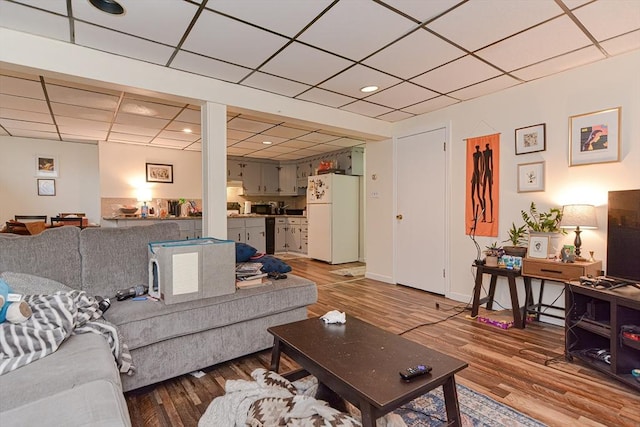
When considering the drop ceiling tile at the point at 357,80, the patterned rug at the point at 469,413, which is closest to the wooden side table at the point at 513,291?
the patterned rug at the point at 469,413

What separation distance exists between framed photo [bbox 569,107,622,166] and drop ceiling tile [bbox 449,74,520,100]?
688 millimetres

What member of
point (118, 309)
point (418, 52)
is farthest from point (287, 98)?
point (118, 309)

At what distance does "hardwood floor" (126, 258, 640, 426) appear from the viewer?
1754 mm

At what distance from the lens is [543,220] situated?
313cm

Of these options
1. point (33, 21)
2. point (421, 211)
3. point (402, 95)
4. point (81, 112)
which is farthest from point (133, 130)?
point (421, 211)

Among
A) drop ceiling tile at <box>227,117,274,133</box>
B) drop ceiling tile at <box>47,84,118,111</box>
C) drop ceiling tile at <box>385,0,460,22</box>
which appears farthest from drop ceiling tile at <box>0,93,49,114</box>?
drop ceiling tile at <box>385,0,460,22</box>

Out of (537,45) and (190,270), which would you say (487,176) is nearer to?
(537,45)

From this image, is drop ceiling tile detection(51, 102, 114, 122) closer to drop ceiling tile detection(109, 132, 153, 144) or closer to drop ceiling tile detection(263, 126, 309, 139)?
drop ceiling tile detection(109, 132, 153, 144)

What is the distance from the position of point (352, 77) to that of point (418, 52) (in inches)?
27.4

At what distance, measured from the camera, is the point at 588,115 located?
9.47 ft

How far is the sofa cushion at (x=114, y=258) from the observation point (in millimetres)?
2137

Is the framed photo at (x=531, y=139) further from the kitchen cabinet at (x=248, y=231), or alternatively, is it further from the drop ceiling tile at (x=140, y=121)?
the kitchen cabinet at (x=248, y=231)

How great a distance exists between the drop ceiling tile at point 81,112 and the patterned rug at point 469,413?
469 centimetres

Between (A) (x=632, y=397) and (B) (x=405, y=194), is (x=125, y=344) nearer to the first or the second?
(A) (x=632, y=397)
